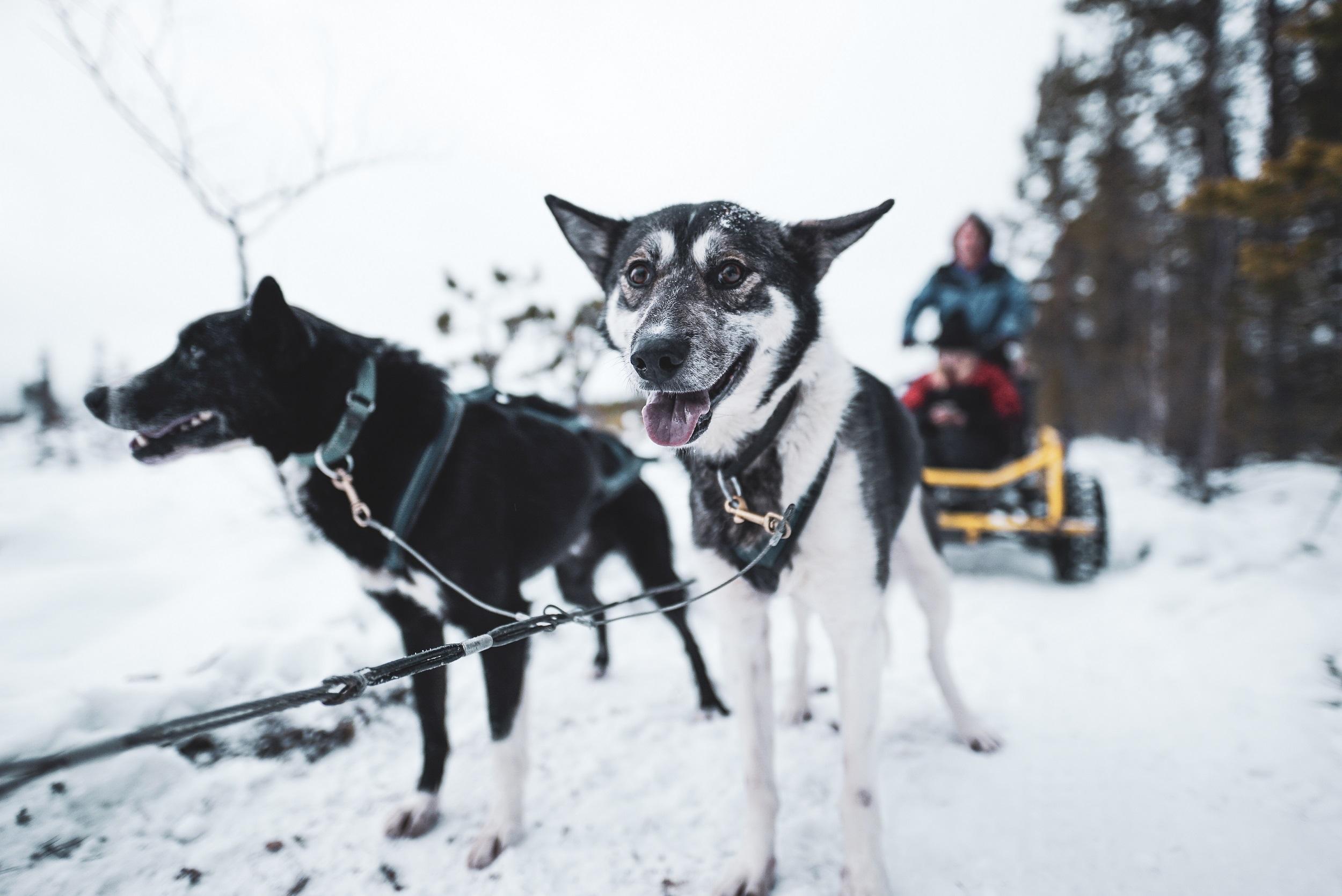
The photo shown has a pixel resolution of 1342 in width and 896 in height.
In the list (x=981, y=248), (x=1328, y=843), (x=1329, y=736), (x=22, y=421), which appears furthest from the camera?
(x=22, y=421)

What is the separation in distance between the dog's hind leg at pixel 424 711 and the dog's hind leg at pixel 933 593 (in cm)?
215

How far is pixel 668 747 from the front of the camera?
2754 mm

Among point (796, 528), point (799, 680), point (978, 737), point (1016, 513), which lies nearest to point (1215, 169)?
point (1016, 513)

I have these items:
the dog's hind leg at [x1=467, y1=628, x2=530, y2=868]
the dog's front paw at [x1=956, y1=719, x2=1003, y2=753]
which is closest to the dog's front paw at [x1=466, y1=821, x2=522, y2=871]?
the dog's hind leg at [x1=467, y1=628, x2=530, y2=868]

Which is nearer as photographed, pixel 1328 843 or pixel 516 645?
pixel 1328 843

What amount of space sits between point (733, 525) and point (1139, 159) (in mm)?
17079

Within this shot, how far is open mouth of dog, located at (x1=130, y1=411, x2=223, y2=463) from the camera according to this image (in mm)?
2021

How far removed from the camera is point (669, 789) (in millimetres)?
2449

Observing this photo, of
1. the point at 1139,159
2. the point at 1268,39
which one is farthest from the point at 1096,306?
the point at 1268,39

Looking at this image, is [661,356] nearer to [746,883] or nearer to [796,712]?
[746,883]

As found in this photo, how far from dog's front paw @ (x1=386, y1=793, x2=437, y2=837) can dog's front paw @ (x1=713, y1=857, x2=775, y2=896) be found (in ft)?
3.93

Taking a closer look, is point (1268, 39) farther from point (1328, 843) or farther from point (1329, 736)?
point (1328, 843)

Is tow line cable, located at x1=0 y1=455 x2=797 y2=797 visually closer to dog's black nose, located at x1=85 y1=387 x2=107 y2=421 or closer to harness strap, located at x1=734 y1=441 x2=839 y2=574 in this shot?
harness strap, located at x1=734 y1=441 x2=839 y2=574

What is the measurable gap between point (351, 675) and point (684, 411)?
43.0 inches
